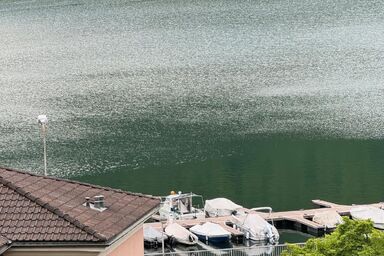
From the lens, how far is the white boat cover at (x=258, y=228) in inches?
1414

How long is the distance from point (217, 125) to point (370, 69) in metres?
20.4

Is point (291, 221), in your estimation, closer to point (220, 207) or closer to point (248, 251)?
point (220, 207)

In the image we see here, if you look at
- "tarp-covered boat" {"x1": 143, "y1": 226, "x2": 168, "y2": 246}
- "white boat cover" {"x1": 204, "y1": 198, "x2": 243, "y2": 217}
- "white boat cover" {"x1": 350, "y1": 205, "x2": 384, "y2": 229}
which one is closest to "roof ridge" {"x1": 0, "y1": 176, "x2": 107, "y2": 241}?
"tarp-covered boat" {"x1": 143, "y1": 226, "x2": 168, "y2": 246}

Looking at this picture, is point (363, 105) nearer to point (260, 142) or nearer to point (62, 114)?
point (260, 142)

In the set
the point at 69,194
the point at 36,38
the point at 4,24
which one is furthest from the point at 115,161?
the point at 4,24

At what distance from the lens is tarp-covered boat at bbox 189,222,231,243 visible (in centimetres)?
3612

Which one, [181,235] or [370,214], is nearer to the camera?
[181,235]

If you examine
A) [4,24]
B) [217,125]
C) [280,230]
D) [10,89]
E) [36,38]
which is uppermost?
[4,24]

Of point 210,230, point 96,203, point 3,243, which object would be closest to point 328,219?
point 210,230

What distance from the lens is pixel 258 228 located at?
3609cm

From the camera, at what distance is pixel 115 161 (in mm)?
51094

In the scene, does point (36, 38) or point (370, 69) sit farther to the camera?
point (36, 38)

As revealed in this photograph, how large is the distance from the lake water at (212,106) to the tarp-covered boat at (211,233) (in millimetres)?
7025

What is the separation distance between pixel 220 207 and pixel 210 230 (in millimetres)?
3339
